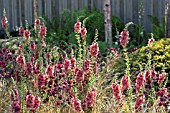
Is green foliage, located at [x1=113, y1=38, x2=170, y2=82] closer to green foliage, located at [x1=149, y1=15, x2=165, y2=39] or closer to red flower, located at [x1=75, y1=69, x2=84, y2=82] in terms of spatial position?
red flower, located at [x1=75, y1=69, x2=84, y2=82]

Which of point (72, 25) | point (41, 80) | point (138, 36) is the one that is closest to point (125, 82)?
point (41, 80)

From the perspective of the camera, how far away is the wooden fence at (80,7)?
1109cm

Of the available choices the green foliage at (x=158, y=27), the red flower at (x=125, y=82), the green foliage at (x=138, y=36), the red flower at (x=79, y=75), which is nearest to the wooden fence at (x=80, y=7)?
the green foliage at (x=158, y=27)

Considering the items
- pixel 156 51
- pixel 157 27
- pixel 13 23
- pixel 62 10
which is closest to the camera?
pixel 156 51

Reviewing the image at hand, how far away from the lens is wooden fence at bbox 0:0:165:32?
36.4 feet

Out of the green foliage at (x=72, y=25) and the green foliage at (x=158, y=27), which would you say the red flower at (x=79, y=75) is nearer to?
the green foliage at (x=72, y=25)

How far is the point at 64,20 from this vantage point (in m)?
11.5

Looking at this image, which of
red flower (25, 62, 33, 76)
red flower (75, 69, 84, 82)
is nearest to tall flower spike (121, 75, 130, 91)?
red flower (75, 69, 84, 82)

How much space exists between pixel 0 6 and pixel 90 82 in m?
9.46

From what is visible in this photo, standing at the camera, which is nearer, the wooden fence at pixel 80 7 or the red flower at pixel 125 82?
the red flower at pixel 125 82

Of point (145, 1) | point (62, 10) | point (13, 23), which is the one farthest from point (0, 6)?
point (145, 1)

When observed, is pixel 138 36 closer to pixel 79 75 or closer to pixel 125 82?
pixel 79 75

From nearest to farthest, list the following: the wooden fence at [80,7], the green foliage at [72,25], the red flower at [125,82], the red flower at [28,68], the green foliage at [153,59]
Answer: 1. the red flower at [125,82]
2. the red flower at [28,68]
3. the green foliage at [153,59]
4. the green foliage at [72,25]
5. the wooden fence at [80,7]

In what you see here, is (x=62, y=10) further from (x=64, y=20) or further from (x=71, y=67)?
(x=71, y=67)
